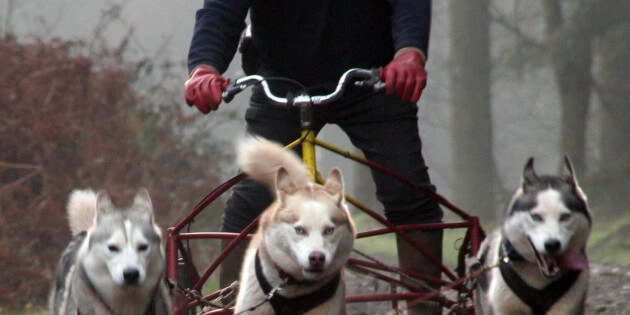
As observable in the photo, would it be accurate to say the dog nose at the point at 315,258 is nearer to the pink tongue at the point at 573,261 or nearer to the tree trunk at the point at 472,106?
the pink tongue at the point at 573,261

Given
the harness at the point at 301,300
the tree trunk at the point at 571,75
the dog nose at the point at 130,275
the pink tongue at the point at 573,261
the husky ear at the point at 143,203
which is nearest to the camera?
the harness at the point at 301,300

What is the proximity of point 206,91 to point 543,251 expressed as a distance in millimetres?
1541

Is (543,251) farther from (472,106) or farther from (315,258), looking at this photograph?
(472,106)

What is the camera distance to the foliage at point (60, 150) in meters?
11.2

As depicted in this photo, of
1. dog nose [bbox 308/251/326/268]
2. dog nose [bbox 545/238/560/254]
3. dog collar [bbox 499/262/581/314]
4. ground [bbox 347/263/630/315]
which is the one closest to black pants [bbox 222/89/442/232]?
dog collar [bbox 499/262/581/314]

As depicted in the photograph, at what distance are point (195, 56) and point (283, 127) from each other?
1.90ft

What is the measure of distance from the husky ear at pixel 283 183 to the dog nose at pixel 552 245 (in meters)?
1.04

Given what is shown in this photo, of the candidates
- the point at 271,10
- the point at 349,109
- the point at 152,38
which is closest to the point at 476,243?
the point at 349,109

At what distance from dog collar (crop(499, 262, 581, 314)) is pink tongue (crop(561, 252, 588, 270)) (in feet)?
0.16

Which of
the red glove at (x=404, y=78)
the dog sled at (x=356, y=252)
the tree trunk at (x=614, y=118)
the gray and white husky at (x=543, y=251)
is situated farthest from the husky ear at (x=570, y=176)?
the tree trunk at (x=614, y=118)

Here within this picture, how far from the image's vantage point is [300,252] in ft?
16.8

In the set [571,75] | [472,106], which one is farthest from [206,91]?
[472,106]

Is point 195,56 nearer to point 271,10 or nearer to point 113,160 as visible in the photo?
point 271,10

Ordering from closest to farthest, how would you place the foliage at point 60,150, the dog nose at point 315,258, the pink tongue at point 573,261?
the dog nose at point 315,258, the pink tongue at point 573,261, the foliage at point 60,150
